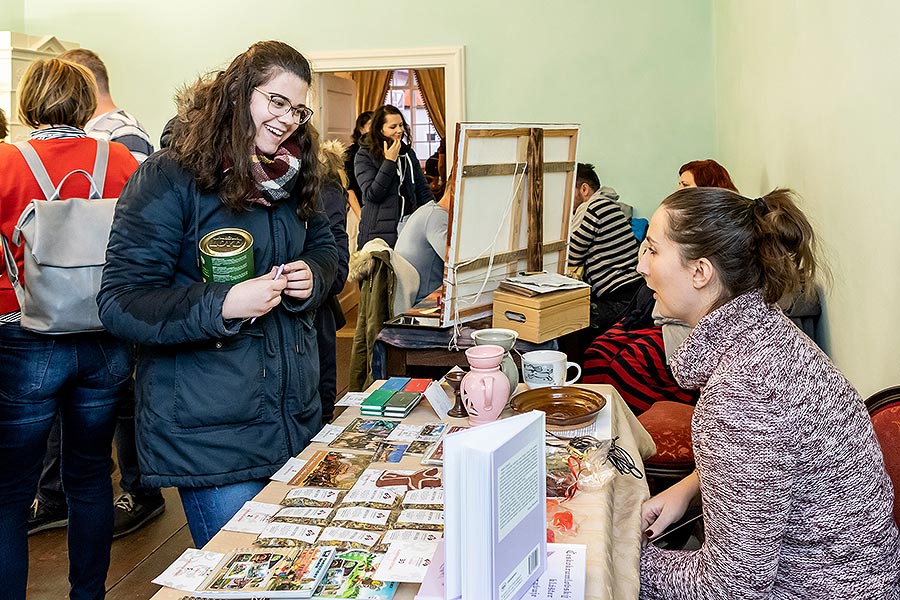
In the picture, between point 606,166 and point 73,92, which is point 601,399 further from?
point 606,166

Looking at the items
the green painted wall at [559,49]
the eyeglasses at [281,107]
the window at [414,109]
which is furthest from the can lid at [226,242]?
the window at [414,109]

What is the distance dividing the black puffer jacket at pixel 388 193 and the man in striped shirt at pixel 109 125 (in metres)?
2.62

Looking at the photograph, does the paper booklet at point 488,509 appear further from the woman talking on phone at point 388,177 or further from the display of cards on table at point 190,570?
the woman talking on phone at point 388,177

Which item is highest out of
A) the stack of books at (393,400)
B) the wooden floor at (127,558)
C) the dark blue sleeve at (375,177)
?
the dark blue sleeve at (375,177)

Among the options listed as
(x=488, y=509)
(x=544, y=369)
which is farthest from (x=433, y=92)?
(x=488, y=509)

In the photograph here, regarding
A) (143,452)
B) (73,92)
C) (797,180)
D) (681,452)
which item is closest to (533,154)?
(797,180)

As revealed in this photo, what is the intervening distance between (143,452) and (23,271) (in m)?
0.87

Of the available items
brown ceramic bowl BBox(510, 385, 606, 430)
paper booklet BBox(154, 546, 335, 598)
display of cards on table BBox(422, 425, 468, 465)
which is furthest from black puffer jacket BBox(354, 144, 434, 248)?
paper booklet BBox(154, 546, 335, 598)

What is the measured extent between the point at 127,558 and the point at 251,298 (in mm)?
1827

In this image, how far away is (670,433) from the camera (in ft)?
8.70

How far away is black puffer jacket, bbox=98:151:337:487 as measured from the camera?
5.66 ft

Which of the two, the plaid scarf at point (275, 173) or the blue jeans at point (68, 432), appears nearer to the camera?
the plaid scarf at point (275, 173)

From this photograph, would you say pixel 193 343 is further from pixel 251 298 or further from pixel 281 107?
pixel 281 107

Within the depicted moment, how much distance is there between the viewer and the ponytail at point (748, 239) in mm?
1623
